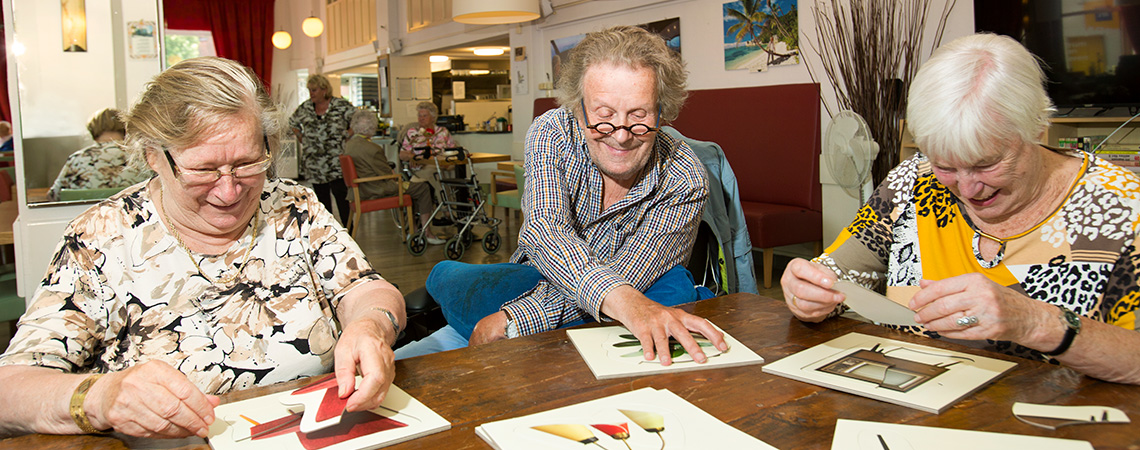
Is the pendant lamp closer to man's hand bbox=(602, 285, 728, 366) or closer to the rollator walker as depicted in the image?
the rollator walker

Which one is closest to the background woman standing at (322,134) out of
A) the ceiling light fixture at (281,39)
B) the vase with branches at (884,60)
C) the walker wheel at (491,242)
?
the walker wheel at (491,242)

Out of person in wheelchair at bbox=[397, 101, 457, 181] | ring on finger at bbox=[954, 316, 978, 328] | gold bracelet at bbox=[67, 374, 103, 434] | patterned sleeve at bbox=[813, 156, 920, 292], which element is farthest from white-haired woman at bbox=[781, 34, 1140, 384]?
person in wheelchair at bbox=[397, 101, 457, 181]

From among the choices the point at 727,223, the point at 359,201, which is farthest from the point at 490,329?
the point at 359,201

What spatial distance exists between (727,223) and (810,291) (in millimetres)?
1036

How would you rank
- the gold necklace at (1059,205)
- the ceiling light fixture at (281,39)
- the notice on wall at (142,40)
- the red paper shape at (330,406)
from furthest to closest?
the ceiling light fixture at (281,39), the notice on wall at (142,40), the gold necklace at (1059,205), the red paper shape at (330,406)

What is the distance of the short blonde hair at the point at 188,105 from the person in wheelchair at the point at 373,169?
18.3 feet

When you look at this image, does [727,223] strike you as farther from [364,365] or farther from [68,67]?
[68,67]

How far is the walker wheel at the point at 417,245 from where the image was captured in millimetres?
6754

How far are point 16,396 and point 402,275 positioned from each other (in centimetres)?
→ 481

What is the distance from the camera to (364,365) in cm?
118

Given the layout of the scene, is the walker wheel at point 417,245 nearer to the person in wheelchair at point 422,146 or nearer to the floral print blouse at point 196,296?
the person in wheelchair at point 422,146

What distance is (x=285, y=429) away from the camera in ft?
3.54

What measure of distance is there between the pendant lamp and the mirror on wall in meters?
3.28

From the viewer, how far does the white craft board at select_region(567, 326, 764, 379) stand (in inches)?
51.5
